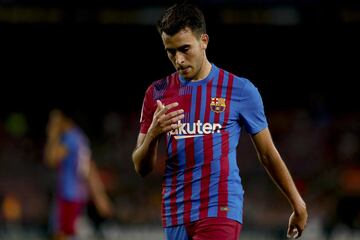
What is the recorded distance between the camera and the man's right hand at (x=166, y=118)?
3746mm

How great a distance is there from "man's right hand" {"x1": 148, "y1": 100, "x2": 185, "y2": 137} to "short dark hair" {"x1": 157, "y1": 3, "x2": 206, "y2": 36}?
1.19 ft

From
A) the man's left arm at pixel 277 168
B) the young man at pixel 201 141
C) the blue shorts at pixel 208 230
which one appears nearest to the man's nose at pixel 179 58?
the young man at pixel 201 141

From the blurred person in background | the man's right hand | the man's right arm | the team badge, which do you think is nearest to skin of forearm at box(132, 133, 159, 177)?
the man's right arm

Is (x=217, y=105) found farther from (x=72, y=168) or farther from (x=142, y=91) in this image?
(x=142, y=91)

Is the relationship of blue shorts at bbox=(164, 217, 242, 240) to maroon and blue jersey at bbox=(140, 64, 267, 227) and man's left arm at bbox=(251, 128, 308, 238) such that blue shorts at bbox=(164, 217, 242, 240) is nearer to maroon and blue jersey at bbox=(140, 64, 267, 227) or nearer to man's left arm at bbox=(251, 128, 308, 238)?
maroon and blue jersey at bbox=(140, 64, 267, 227)

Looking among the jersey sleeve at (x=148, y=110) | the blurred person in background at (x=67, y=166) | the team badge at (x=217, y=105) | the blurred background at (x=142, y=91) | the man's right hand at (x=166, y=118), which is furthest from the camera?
the blurred background at (x=142, y=91)

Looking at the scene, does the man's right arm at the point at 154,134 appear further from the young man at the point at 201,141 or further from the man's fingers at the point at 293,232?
the man's fingers at the point at 293,232

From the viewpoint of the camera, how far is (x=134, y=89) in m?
18.8

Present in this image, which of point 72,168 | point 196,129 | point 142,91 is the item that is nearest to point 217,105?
point 196,129

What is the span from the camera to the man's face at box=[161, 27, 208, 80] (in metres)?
3.87

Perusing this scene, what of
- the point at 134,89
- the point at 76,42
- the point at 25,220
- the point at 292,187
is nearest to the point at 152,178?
the point at 25,220

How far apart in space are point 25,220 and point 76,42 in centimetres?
384

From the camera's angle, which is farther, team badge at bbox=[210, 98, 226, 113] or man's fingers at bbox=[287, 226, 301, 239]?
man's fingers at bbox=[287, 226, 301, 239]

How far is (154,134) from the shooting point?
12.6 ft
